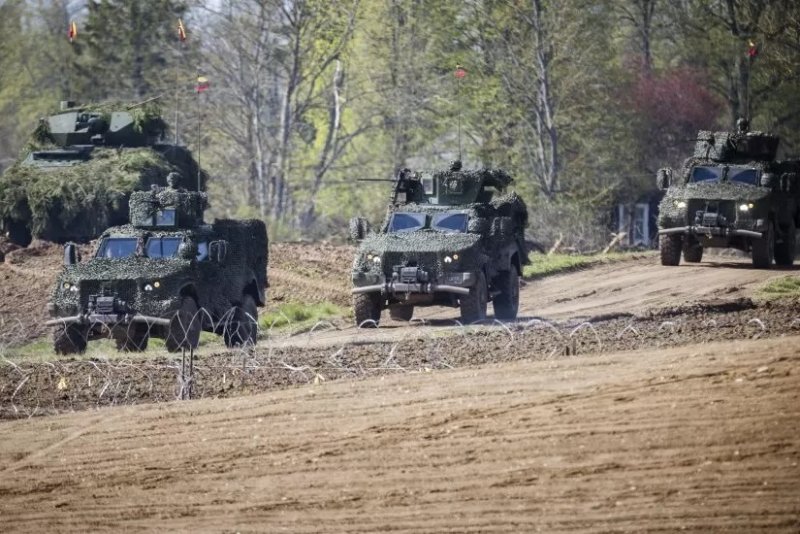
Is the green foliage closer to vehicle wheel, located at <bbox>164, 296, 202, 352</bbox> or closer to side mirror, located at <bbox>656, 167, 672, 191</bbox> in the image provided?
side mirror, located at <bbox>656, 167, 672, 191</bbox>

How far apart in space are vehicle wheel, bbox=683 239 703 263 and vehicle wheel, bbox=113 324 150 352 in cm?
1220

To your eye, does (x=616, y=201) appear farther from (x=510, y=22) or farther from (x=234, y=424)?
Answer: (x=234, y=424)

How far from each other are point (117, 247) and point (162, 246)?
1.88ft

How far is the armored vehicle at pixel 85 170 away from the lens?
30656mm

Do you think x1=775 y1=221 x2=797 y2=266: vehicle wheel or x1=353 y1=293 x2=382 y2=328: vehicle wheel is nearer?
x1=353 y1=293 x2=382 y2=328: vehicle wheel

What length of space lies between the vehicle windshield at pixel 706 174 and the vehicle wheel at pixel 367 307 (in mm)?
8548

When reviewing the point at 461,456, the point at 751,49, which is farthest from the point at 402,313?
the point at 751,49

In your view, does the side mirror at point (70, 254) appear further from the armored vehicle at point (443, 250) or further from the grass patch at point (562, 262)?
the grass patch at point (562, 262)

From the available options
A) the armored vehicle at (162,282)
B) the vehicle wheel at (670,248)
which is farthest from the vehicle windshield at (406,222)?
the vehicle wheel at (670,248)

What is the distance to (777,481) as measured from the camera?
10461 mm

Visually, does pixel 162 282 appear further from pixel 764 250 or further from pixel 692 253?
pixel 692 253

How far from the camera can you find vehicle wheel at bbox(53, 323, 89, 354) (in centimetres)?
1956

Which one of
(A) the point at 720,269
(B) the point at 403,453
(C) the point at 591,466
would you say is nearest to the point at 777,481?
(C) the point at 591,466

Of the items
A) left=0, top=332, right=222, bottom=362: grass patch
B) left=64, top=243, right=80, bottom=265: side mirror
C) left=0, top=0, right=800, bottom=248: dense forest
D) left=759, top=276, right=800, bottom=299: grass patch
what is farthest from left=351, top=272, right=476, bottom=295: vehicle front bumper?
left=0, top=0, right=800, bottom=248: dense forest
